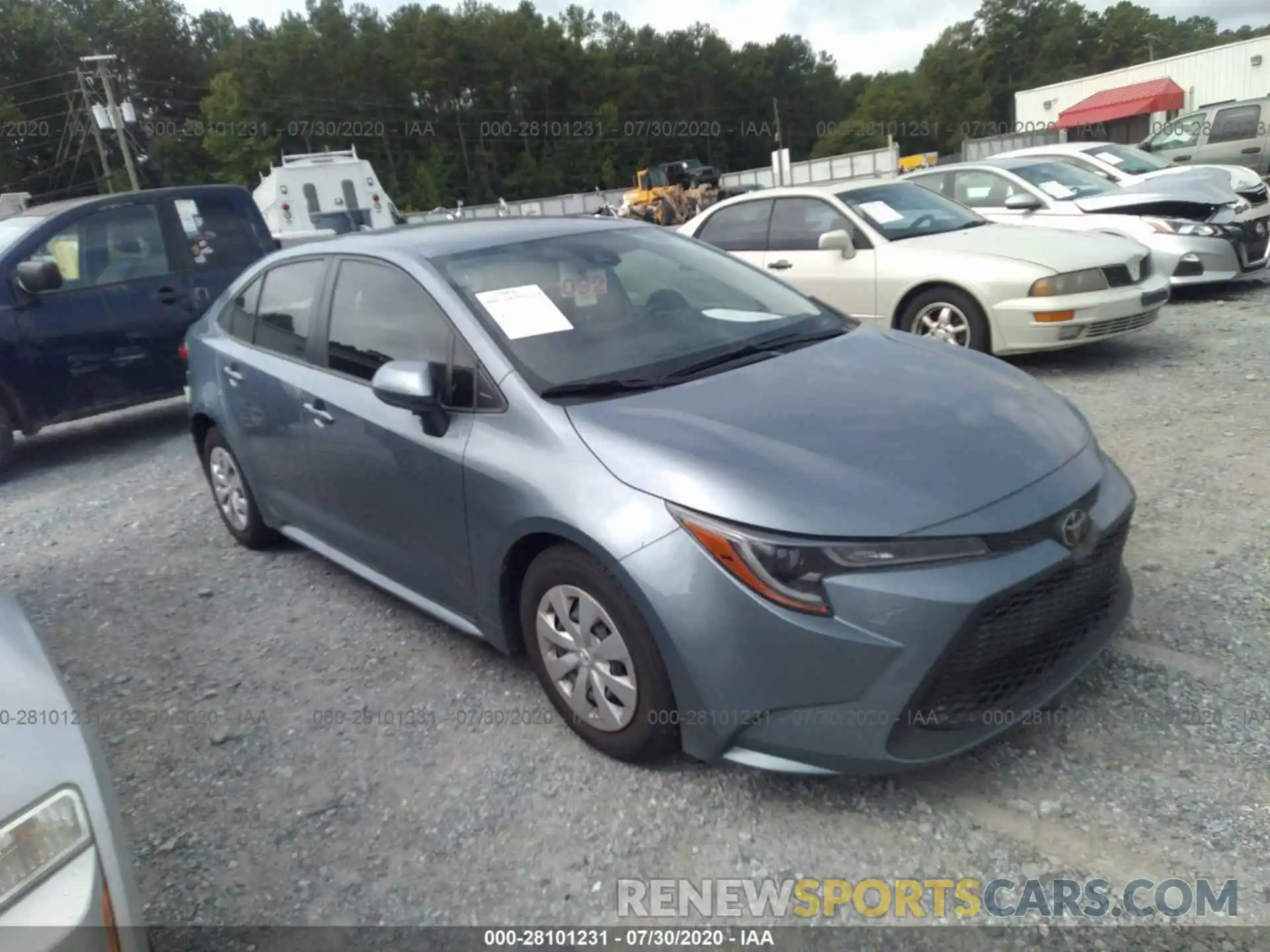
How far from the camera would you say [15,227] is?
7.47 m

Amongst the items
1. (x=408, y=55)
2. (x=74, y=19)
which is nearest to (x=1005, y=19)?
(x=408, y=55)

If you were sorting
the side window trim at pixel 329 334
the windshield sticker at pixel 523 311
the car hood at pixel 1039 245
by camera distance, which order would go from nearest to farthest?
the side window trim at pixel 329 334, the windshield sticker at pixel 523 311, the car hood at pixel 1039 245

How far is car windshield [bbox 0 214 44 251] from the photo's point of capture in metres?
7.21

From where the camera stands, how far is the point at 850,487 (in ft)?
8.59

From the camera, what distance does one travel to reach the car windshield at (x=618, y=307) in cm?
332

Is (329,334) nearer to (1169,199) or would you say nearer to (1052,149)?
(1169,199)

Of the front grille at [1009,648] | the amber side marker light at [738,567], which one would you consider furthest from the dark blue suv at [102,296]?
the front grille at [1009,648]

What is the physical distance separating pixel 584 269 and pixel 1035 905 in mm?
2500

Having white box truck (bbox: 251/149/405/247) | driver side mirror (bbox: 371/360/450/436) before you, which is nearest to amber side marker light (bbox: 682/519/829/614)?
driver side mirror (bbox: 371/360/450/436)

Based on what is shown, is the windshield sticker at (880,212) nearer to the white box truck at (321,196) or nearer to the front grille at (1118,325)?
the front grille at (1118,325)

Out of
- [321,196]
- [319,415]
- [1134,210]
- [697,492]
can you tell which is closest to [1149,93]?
[321,196]

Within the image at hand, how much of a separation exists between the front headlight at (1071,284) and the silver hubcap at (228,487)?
4922 millimetres

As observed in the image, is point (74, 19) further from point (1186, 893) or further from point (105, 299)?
point (1186, 893)

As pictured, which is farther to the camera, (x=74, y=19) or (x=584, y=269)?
(x=74, y=19)
